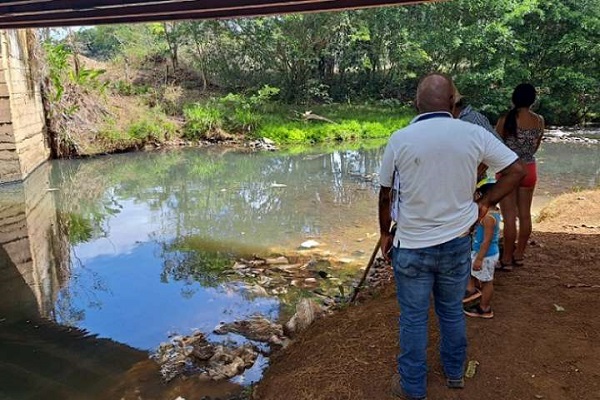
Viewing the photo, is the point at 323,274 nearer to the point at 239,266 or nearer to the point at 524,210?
the point at 239,266

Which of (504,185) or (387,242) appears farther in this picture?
(387,242)

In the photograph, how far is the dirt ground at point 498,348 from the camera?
2447 millimetres

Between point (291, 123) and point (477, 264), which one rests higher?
point (477, 264)

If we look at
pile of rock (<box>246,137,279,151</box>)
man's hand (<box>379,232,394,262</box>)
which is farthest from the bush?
man's hand (<box>379,232,394,262</box>)

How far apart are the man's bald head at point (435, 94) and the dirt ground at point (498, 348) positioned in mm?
1312

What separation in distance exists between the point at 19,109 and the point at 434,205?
400 inches

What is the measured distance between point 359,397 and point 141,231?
5.45 m

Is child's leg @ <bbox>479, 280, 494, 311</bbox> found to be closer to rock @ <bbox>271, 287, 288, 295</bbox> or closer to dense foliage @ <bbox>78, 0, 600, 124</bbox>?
rock @ <bbox>271, 287, 288, 295</bbox>

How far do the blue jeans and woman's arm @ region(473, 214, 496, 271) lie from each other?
29.9 inches

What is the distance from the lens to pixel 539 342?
2750 millimetres

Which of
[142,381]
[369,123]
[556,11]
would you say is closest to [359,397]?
[142,381]

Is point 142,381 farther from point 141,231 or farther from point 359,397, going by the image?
point 141,231

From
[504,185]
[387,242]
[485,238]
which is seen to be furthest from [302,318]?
[504,185]

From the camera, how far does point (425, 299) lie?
2223mm
